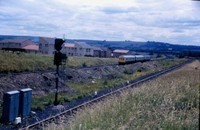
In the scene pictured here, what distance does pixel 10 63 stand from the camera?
28.8 m

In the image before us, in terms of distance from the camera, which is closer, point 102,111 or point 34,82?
point 102,111

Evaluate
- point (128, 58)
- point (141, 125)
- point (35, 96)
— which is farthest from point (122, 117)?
point (128, 58)

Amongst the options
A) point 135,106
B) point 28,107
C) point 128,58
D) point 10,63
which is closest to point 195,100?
point 135,106

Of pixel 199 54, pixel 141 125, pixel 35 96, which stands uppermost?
pixel 199 54

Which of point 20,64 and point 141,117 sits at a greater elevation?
point 141,117

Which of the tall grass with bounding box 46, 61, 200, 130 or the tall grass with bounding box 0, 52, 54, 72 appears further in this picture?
the tall grass with bounding box 0, 52, 54, 72

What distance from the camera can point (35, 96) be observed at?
1948cm

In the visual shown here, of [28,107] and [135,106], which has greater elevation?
[135,106]

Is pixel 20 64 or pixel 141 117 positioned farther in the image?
pixel 20 64

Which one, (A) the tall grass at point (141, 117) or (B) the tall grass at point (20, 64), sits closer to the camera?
→ (A) the tall grass at point (141, 117)

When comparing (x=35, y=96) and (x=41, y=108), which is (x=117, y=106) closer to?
(x=41, y=108)

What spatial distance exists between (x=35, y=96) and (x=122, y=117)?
38.5 feet

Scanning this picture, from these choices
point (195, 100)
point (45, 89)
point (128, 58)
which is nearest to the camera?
point (195, 100)

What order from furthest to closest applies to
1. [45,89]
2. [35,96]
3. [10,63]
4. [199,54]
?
[10,63], [45,89], [35,96], [199,54]
